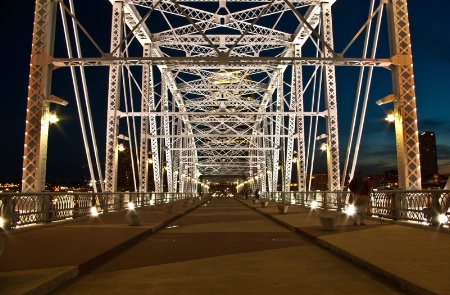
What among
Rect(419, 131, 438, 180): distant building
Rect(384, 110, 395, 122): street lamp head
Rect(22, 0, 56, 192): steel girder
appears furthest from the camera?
Rect(419, 131, 438, 180): distant building

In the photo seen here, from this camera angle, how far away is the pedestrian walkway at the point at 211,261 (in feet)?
22.7

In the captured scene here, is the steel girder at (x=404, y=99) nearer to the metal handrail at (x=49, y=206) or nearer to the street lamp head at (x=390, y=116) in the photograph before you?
the street lamp head at (x=390, y=116)

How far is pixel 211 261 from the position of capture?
31.5 ft

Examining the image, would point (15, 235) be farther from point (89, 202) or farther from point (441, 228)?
point (441, 228)

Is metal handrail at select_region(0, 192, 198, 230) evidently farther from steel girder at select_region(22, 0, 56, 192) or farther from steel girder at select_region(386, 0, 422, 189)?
steel girder at select_region(386, 0, 422, 189)

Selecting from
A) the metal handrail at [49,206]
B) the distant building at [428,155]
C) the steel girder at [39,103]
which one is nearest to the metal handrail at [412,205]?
the metal handrail at [49,206]

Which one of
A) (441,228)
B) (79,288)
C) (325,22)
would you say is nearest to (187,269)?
(79,288)

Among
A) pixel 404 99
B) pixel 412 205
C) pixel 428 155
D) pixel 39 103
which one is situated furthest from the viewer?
pixel 428 155

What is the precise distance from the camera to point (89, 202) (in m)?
22.2

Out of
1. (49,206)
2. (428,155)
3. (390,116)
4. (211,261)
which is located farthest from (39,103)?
(428,155)

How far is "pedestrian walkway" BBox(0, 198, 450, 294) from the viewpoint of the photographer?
6.91 m

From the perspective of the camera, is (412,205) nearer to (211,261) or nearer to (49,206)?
(211,261)

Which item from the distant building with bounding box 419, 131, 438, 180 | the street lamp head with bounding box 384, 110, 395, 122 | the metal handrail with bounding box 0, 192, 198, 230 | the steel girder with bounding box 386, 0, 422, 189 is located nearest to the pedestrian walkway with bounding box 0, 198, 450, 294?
the metal handrail with bounding box 0, 192, 198, 230

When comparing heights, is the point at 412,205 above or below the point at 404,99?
below
